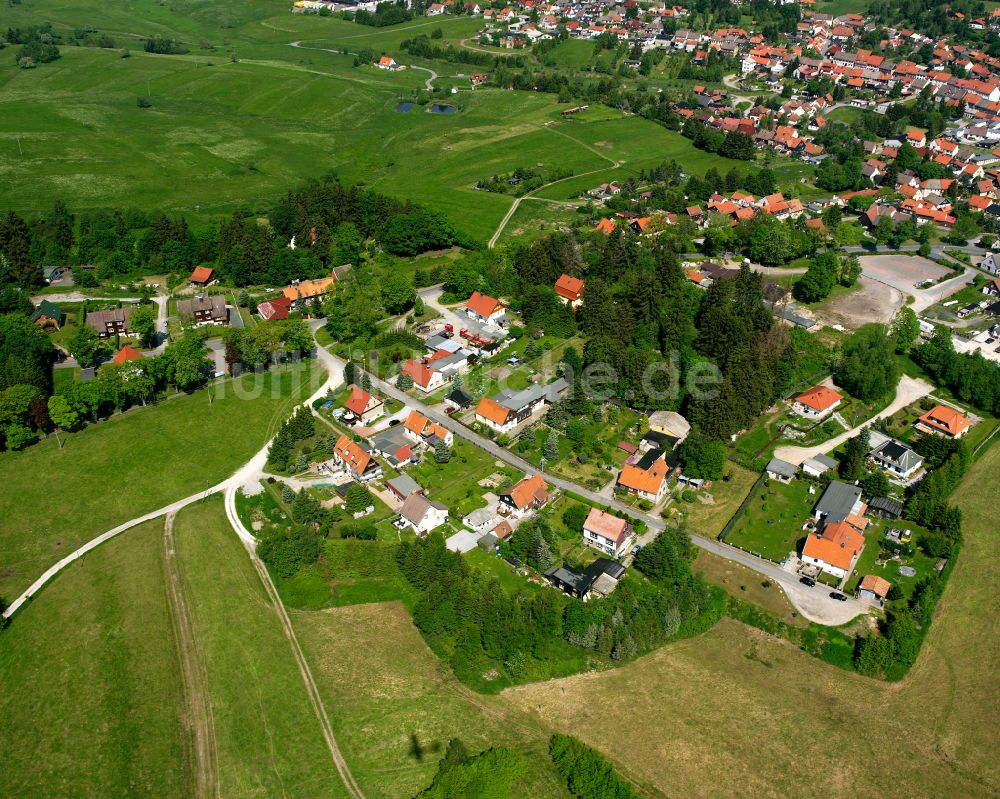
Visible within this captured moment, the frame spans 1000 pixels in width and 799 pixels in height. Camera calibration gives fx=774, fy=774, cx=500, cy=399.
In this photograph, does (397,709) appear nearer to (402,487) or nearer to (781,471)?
(402,487)

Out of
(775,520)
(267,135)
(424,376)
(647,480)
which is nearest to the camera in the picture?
(775,520)

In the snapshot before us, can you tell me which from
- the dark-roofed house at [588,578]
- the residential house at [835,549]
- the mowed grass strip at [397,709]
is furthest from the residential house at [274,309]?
the residential house at [835,549]

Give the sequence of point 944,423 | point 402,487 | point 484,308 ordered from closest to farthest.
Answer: point 402,487
point 944,423
point 484,308

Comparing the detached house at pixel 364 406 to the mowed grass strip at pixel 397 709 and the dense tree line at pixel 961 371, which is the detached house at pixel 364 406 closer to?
the mowed grass strip at pixel 397 709

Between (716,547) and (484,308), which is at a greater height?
(484,308)

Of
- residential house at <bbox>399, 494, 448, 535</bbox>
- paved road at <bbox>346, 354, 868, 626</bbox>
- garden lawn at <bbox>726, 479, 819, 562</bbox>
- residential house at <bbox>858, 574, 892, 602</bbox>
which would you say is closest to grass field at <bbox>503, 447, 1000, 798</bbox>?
residential house at <bbox>858, 574, 892, 602</bbox>

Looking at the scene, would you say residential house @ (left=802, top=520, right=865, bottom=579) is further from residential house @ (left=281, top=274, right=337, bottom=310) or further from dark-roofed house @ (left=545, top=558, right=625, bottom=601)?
residential house @ (left=281, top=274, right=337, bottom=310)

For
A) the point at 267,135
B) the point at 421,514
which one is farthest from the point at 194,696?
the point at 267,135
